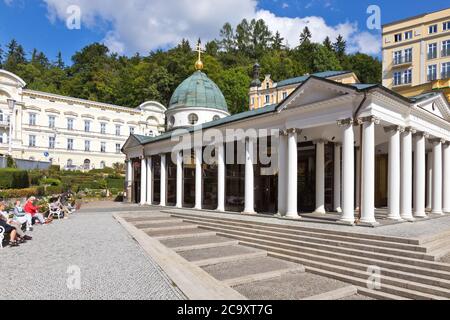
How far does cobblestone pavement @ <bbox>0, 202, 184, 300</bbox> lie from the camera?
628 centimetres

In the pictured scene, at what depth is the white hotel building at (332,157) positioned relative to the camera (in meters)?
11.7

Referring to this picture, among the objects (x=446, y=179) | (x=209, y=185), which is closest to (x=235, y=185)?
(x=209, y=185)

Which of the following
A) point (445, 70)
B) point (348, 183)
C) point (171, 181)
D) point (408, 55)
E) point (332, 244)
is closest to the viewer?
point (332, 244)

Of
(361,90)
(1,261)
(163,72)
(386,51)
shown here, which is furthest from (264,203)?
(163,72)

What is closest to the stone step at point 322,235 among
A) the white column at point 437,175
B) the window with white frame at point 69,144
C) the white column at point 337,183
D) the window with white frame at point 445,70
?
the white column at point 337,183

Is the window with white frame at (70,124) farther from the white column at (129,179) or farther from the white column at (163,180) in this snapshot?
the white column at (163,180)

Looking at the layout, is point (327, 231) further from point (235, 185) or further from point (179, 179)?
point (179, 179)

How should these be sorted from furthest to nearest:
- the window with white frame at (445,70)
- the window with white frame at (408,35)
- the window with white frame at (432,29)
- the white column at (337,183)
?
1. the window with white frame at (408,35)
2. the window with white frame at (432,29)
3. the window with white frame at (445,70)
4. the white column at (337,183)

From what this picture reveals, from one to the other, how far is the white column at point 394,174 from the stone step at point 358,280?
17.5 ft

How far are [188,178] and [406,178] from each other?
14709mm

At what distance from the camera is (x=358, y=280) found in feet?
25.5

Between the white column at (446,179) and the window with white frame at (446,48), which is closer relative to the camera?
the white column at (446,179)

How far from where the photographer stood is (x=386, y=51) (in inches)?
1582

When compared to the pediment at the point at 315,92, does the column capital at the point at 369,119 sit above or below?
below
